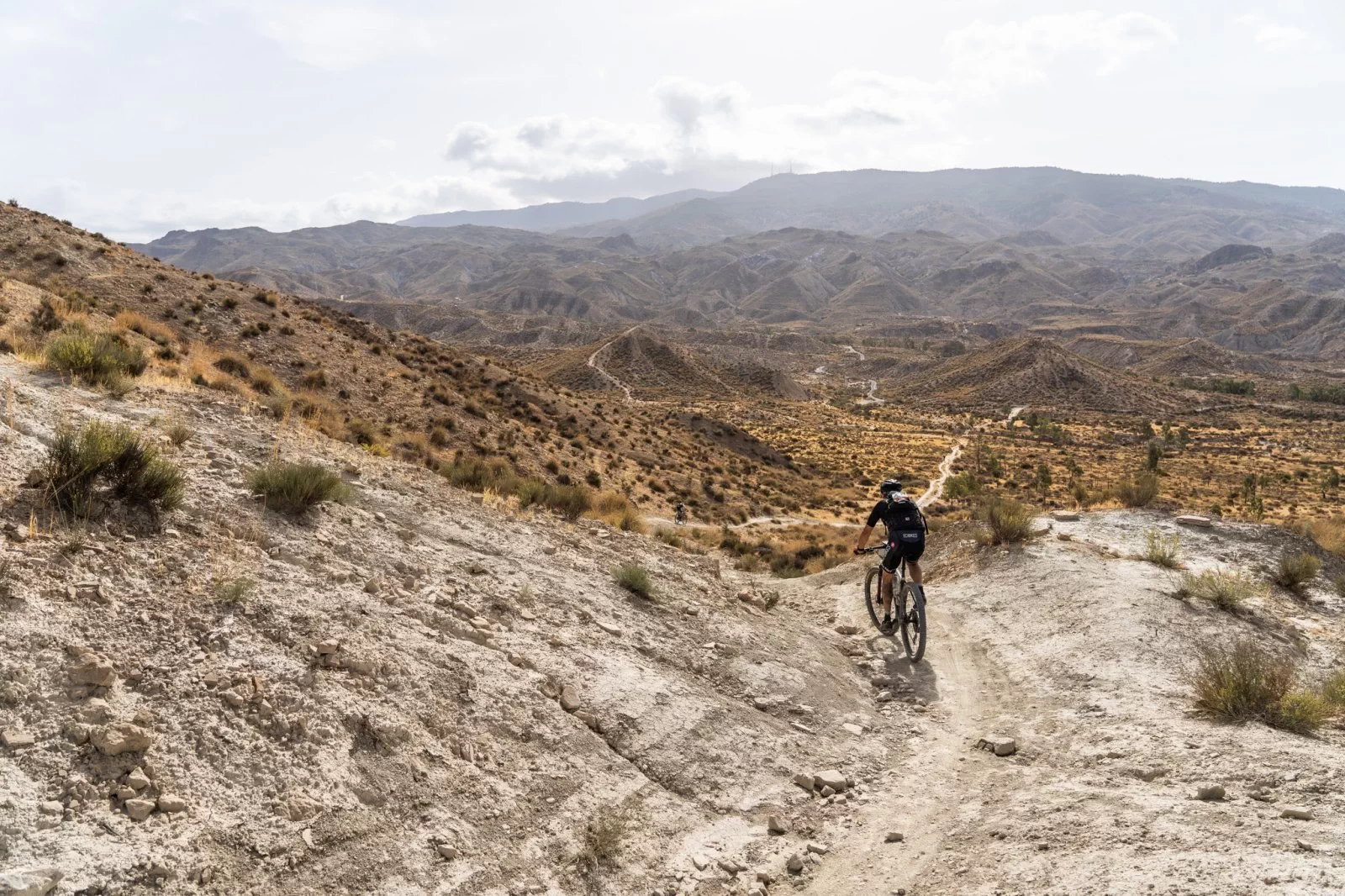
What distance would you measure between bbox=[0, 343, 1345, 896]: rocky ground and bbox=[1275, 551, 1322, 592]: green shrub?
9.77ft

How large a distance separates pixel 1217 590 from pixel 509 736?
9752 mm

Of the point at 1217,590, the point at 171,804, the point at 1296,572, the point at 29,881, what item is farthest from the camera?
the point at 1296,572

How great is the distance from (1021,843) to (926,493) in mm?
35452

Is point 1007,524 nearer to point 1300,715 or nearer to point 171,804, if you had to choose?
point 1300,715

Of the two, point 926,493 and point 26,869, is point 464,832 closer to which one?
point 26,869

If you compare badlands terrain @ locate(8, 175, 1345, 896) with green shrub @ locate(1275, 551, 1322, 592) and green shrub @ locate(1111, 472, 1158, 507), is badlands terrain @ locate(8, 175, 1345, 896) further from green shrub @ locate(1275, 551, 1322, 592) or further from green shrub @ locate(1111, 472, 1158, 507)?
green shrub @ locate(1111, 472, 1158, 507)

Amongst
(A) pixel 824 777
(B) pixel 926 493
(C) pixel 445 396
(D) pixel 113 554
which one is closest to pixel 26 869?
(D) pixel 113 554

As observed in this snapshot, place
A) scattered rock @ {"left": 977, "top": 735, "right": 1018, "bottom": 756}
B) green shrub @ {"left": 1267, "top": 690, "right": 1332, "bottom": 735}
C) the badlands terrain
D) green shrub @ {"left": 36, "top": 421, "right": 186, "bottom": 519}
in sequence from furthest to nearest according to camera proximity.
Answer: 1. scattered rock @ {"left": 977, "top": 735, "right": 1018, "bottom": 756}
2. green shrub @ {"left": 1267, "top": 690, "right": 1332, "bottom": 735}
3. green shrub @ {"left": 36, "top": 421, "right": 186, "bottom": 519}
4. the badlands terrain

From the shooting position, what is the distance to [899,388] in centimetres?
Result: 10550

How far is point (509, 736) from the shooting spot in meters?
5.43

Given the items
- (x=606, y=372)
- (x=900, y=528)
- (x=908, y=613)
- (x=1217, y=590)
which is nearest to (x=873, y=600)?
(x=908, y=613)

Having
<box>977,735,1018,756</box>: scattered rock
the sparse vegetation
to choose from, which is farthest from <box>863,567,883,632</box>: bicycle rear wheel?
the sparse vegetation

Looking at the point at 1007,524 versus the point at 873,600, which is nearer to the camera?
the point at 873,600

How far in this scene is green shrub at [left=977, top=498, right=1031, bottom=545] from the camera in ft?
40.4
